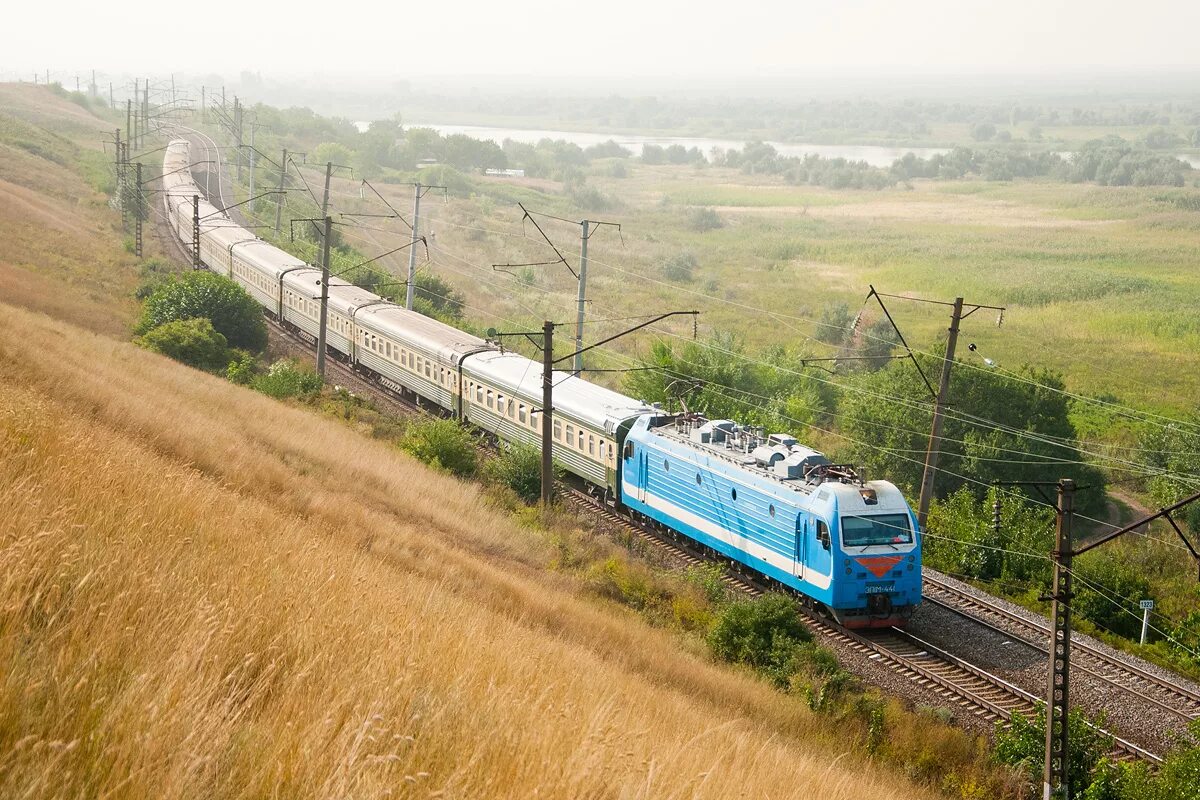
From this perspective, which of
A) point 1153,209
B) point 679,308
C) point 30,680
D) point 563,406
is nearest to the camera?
point 30,680

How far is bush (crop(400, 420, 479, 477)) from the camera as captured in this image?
109 feet

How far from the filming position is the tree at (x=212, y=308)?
46531 millimetres

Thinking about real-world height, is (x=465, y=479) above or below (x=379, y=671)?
below

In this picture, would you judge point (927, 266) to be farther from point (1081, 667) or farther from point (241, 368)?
point (1081, 667)

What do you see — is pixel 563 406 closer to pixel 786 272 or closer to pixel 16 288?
pixel 16 288

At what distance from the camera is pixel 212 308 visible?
46.9 metres

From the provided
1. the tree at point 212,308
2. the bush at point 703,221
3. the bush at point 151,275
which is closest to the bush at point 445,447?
the tree at point 212,308

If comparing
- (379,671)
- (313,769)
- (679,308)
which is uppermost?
(313,769)

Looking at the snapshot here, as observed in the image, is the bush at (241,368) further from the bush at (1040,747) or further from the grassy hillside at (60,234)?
the bush at (1040,747)

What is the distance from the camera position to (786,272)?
104 metres

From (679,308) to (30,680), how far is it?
8000 cm

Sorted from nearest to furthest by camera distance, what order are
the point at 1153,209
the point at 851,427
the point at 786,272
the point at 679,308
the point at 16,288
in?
the point at 851,427, the point at 16,288, the point at 679,308, the point at 786,272, the point at 1153,209

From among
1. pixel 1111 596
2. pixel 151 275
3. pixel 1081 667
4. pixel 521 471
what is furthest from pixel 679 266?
pixel 1081 667

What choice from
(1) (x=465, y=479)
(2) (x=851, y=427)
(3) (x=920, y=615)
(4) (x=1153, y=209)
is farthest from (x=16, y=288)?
(4) (x=1153, y=209)
